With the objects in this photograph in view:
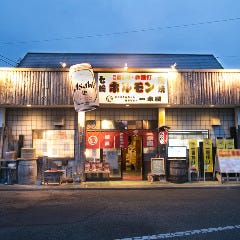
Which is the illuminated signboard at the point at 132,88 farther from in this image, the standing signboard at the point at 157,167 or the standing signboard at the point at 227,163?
the standing signboard at the point at 227,163

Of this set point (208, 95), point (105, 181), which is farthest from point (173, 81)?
point (105, 181)

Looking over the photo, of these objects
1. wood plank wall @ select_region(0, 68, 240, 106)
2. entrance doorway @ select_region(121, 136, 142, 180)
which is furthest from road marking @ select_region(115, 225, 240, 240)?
entrance doorway @ select_region(121, 136, 142, 180)

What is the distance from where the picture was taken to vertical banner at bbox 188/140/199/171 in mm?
16016

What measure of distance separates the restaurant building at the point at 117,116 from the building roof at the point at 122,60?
6036 mm

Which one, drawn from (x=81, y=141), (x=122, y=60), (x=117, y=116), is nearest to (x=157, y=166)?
(x=117, y=116)

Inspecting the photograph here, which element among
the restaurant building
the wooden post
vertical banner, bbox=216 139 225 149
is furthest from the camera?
vertical banner, bbox=216 139 225 149

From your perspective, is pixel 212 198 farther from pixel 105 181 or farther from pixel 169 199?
pixel 105 181

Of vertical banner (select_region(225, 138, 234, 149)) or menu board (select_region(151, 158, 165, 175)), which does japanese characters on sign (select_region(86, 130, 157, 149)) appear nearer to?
menu board (select_region(151, 158, 165, 175))

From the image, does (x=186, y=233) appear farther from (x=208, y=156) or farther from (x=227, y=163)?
(x=208, y=156)

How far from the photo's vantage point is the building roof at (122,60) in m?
22.2

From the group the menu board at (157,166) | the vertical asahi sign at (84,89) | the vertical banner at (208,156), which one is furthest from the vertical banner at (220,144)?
the vertical asahi sign at (84,89)

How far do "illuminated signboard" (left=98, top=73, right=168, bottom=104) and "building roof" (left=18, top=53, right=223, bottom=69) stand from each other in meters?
6.45

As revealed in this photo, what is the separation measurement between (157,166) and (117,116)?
11.5ft

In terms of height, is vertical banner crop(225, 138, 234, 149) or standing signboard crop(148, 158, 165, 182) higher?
vertical banner crop(225, 138, 234, 149)
